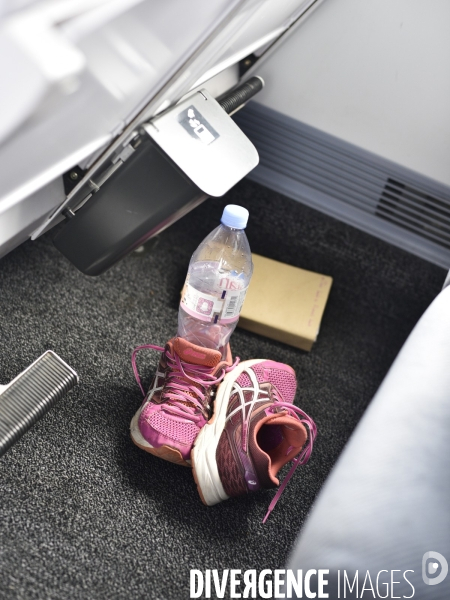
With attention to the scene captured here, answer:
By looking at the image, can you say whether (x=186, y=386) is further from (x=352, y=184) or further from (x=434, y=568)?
(x=352, y=184)

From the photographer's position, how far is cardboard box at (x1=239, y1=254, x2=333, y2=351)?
129 centimetres

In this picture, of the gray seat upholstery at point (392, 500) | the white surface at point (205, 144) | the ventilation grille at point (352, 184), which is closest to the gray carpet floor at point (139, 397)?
the ventilation grille at point (352, 184)

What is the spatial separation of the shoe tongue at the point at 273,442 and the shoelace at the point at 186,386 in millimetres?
119

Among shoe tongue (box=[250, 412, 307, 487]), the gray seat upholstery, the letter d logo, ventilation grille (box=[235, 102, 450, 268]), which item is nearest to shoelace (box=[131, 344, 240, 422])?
shoe tongue (box=[250, 412, 307, 487])

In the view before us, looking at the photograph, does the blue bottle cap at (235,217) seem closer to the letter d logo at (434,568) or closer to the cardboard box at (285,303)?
the cardboard box at (285,303)

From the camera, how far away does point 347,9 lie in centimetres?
117

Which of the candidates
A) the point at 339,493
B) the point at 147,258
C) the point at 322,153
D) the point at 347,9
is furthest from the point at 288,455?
the point at 347,9

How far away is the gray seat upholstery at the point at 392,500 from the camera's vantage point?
64 centimetres

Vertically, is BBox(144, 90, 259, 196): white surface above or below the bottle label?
above

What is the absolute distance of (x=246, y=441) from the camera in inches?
37.6

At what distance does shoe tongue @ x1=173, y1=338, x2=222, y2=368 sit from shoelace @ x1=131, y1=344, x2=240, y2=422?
11mm

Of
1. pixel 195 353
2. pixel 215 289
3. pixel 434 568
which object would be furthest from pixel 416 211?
pixel 434 568

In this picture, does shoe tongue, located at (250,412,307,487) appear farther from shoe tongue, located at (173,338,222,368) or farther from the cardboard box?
the cardboard box

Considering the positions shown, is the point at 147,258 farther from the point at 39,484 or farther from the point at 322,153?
the point at 39,484
